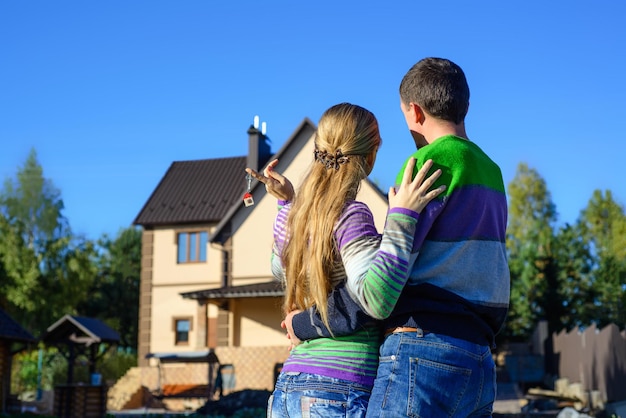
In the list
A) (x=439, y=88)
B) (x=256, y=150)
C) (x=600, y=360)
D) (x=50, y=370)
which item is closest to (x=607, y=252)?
(x=256, y=150)

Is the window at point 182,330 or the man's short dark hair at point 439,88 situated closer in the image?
the man's short dark hair at point 439,88

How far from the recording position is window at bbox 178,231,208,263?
31281 millimetres

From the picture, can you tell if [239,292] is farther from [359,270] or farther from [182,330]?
[359,270]

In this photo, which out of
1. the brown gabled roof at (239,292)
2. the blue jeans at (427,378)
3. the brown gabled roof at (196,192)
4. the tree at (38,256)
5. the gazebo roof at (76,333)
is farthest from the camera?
the tree at (38,256)

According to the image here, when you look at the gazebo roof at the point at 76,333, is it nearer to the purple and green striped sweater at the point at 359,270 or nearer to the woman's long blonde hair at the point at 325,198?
the woman's long blonde hair at the point at 325,198

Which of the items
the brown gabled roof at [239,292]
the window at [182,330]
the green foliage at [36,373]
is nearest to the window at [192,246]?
the window at [182,330]

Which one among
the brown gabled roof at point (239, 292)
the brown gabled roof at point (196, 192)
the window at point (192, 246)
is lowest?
the brown gabled roof at point (239, 292)

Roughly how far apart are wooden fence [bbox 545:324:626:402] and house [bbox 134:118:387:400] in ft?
26.6

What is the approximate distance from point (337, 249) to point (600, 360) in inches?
625

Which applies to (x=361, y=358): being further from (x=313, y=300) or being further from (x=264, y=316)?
(x=264, y=316)

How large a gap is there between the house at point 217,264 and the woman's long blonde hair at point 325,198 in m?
22.7

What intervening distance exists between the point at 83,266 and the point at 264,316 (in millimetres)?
16531

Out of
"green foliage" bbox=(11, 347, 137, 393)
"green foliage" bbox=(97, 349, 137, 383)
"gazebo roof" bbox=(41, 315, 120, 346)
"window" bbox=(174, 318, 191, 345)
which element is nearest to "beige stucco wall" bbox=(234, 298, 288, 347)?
"window" bbox=(174, 318, 191, 345)

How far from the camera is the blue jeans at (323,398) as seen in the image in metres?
2.54
